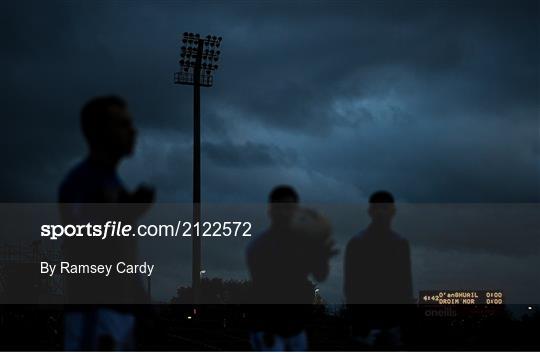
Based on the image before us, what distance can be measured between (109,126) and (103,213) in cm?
51

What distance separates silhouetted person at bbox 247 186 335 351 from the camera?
6.43m

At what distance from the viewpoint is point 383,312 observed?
24.2 ft

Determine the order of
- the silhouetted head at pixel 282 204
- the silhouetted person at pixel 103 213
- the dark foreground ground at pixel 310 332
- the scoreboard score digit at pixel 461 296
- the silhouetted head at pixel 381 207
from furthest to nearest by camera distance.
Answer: the scoreboard score digit at pixel 461 296 < the dark foreground ground at pixel 310 332 < the silhouetted head at pixel 381 207 < the silhouetted head at pixel 282 204 < the silhouetted person at pixel 103 213

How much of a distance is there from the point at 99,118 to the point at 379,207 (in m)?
3.30

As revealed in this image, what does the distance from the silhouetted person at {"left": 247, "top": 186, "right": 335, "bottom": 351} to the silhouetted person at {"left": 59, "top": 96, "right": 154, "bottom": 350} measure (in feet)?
6.16

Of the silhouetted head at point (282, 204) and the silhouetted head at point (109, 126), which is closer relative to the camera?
the silhouetted head at point (109, 126)

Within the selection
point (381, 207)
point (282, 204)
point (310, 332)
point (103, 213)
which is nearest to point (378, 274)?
point (381, 207)

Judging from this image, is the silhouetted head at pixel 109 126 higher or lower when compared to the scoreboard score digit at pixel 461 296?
lower

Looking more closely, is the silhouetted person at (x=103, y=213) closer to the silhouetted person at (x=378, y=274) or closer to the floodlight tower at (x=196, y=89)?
the silhouetted person at (x=378, y=274)

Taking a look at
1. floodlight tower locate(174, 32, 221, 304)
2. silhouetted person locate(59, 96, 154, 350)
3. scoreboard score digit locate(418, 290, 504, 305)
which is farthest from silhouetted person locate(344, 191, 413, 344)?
Result: scoreboard score digit locate(418, 290, 504, 305)

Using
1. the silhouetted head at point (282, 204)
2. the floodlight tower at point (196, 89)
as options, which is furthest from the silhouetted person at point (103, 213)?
the floodlight tower at point (196, 89)

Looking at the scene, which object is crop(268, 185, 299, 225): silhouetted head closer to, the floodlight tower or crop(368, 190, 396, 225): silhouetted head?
crop(368, 190, 396, 225): silhouetted head

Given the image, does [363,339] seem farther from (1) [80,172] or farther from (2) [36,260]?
(2) [36,260]

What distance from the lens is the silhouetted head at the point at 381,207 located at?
283 inches
